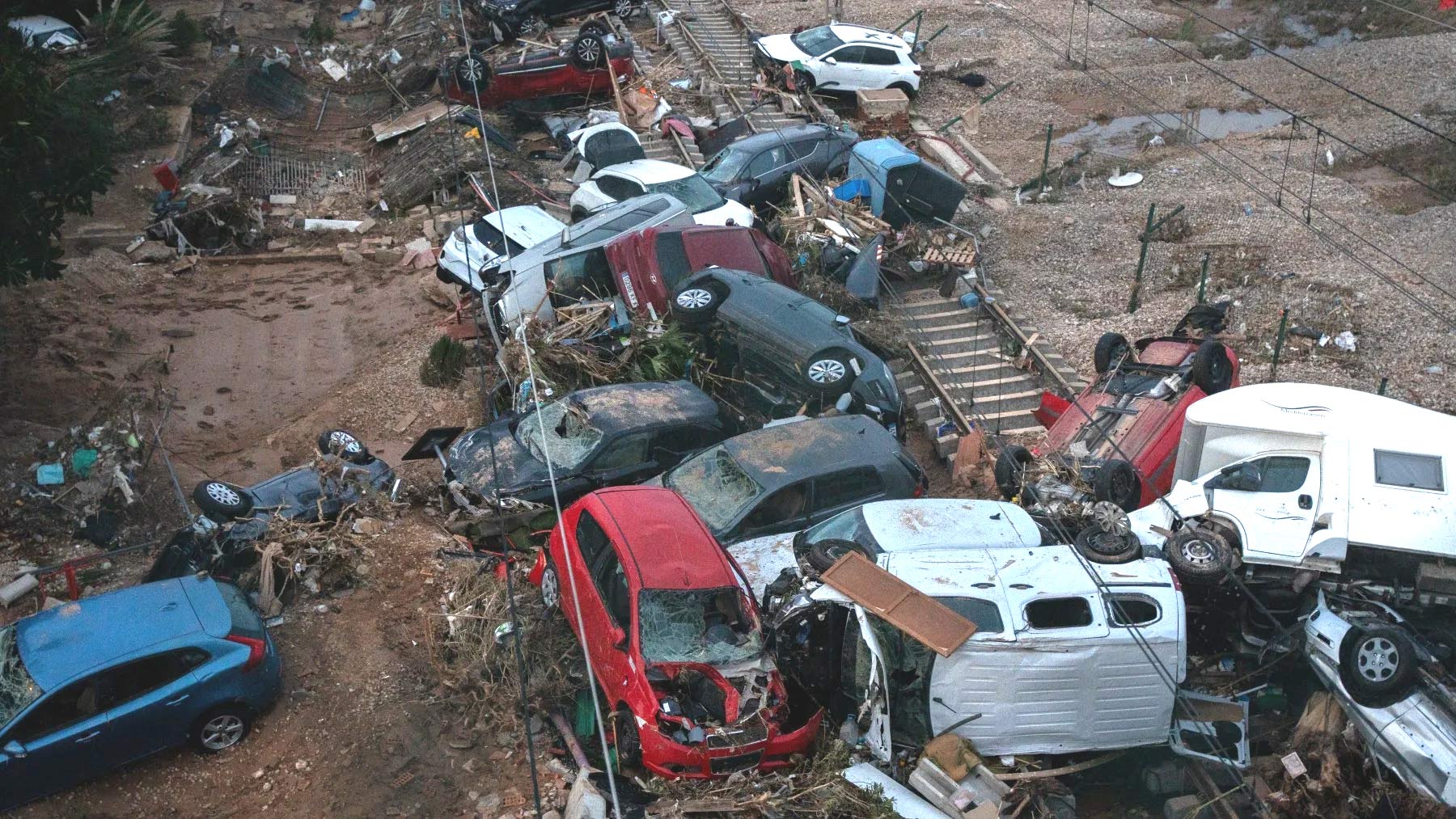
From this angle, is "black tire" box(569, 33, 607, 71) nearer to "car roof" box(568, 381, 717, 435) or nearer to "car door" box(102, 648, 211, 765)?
"car roof" box(568, 381, 717, 435)

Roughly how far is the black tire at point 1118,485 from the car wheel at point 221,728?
7590mm

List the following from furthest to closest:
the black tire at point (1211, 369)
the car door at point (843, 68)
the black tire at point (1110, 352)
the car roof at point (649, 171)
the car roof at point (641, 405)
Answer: the car door at point (843, 68), the car roof at point (649, 171), the black tire at point (1110, 352), the black tire at point (1211, 369), the car roof at point (641, 405)

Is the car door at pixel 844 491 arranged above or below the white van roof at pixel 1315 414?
below

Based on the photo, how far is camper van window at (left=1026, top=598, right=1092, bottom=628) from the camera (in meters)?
8.48

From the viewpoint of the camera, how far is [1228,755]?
28.5ft

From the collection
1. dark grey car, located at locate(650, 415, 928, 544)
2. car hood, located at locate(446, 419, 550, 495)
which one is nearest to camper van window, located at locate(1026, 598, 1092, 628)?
dark grey car, located at locate(650, 415, 928, 544)

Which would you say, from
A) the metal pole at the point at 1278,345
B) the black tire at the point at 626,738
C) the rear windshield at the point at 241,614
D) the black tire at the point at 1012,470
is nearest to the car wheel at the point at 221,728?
the rear windshield at the point at 241,614

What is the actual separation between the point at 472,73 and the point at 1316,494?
17.2 meters

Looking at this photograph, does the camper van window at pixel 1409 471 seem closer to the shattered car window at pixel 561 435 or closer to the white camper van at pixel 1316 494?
the white camper van at pixel 1316 494

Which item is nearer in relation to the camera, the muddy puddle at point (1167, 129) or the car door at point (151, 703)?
the car door at point (151, 703)

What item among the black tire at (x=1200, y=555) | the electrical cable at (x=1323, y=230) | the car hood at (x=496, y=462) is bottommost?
the electrical cable at (x=1323, y=230)

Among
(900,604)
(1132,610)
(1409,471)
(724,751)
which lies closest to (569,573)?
(724,751)

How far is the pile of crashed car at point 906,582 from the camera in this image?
8289 millimetres

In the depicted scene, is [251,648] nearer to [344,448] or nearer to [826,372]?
[344,448]
